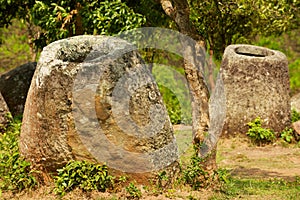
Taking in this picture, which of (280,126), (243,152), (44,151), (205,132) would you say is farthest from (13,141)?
(280,126)

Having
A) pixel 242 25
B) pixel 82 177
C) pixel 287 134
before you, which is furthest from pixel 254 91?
pixel 82 177

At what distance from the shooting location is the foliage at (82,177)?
240 inches

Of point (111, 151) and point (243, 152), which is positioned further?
Result: point (243, 152)

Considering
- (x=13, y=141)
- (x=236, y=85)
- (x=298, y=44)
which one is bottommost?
(x=298, y=44)

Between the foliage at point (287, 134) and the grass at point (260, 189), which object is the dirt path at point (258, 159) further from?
the grass at point (260, 189)

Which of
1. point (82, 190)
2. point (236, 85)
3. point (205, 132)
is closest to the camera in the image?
point (82, 190)

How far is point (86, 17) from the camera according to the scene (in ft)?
31.0

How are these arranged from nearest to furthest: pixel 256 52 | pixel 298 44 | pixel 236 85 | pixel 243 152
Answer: pixel 243 152, pixel 236 85, pixel 256 52, pixel 298 44

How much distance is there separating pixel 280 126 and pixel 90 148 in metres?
6.41

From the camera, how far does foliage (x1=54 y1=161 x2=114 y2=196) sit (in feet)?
20.0

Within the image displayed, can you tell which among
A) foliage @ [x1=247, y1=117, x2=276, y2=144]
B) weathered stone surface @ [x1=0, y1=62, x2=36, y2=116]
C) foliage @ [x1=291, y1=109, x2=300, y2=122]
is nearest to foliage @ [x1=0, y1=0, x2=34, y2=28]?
weathered stone surface @ [x1=0, y1=62, x2=36, y2=116]

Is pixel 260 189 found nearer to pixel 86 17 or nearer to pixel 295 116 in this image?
pixel 86 17

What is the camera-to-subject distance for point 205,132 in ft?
22.7

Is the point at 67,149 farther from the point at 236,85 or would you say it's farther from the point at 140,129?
the point at 236,85
